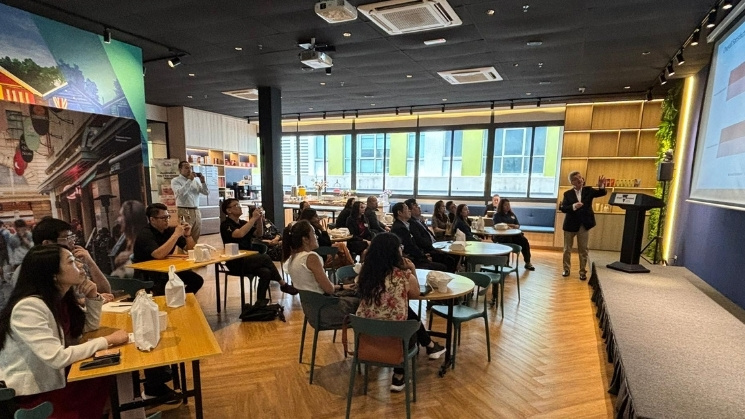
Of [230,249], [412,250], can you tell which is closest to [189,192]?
[230,249]

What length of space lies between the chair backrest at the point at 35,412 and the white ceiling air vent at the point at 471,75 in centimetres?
586

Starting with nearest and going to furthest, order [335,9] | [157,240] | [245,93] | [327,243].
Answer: [335,9], [157,240], [327,243], [245,93]

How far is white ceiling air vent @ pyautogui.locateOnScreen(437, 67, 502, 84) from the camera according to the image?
5.69 meters

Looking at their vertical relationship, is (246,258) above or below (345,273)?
below

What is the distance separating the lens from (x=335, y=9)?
10.8 feet

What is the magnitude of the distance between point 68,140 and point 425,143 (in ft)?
29.0

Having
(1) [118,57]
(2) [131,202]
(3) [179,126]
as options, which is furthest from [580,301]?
(3) [179,126]

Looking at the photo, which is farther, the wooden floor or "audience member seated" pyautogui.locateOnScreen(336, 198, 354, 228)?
"audience member seated" pyautogui.locateOnScreen(336, 198, 354, 228)

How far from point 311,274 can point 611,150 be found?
794cm

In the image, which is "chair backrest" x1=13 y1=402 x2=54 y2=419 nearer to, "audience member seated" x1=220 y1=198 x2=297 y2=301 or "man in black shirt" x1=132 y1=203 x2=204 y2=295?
"man in black shirt" x1=132 y1=203 x2=204 y2=295

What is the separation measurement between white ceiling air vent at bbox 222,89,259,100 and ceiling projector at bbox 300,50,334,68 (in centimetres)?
296

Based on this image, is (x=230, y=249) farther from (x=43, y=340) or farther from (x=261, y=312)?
(x=43, y=340)

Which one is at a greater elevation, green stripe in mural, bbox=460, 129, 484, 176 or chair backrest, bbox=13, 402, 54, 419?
green stripe in mural, bbox=460, 129, 484, 176

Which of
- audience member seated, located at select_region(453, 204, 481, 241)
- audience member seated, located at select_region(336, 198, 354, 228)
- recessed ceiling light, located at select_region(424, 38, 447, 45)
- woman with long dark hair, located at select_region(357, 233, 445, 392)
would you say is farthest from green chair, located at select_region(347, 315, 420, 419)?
audience member seated, located at select_region(336, 198, 354, 228)
